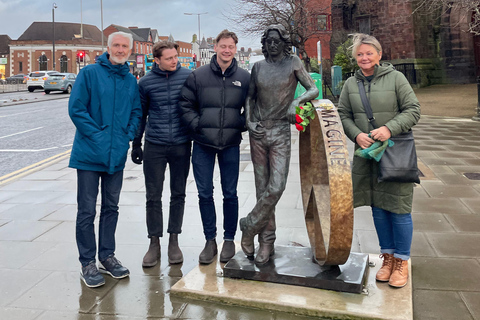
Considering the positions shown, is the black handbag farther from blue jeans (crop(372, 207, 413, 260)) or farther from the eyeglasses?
the eyeglasses

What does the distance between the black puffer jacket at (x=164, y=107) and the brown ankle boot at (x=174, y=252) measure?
3.21ft

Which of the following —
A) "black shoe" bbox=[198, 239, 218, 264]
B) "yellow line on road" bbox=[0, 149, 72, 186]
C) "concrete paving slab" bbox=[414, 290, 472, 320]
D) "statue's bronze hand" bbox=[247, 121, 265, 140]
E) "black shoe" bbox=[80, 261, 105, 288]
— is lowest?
"concrete paving slab" bbox=[414, 290, 472, 320]

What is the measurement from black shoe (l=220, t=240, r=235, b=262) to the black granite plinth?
161 millimetres

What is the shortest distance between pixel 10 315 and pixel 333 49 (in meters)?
37.2

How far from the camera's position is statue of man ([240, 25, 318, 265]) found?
401cm

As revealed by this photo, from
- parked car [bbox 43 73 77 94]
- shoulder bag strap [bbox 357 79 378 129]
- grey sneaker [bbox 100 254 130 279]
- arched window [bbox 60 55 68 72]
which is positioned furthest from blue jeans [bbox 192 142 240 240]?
arched window [bbox 60 55 68 72]

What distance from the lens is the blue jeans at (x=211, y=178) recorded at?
4430mm

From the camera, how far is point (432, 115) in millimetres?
19391

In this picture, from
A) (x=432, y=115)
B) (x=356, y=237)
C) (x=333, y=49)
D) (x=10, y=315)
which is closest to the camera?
(x=10, y=315)

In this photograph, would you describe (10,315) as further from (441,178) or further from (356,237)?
(441,178)

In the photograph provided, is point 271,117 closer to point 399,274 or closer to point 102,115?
point 102,115

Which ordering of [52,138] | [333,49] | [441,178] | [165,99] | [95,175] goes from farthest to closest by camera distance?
[333,49] < [52,138] < [441,178] < [165,99] < [95,175]

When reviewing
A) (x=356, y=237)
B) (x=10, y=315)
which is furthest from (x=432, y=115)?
(x=10, y=315)

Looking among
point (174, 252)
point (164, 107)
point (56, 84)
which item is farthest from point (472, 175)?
point (56, 84)
